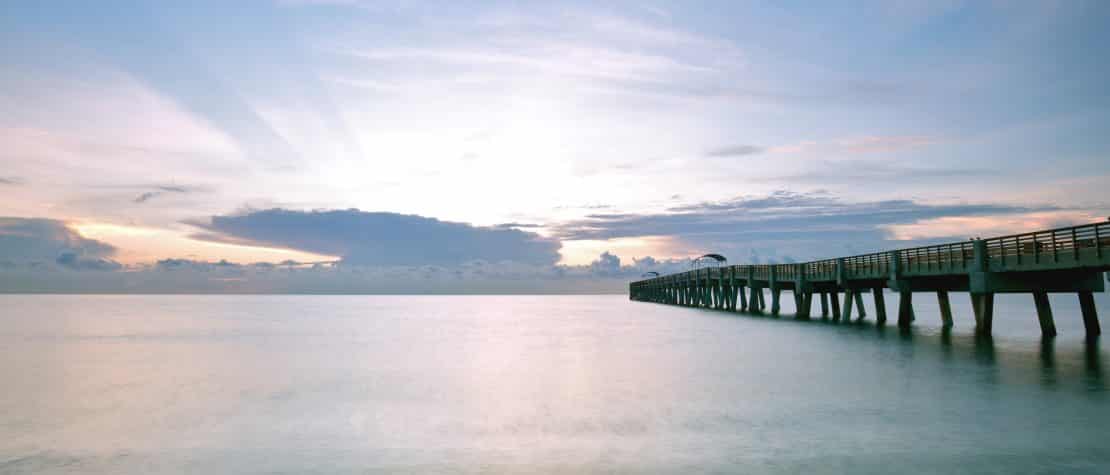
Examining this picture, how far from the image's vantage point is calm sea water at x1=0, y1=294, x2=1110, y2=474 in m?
14.7

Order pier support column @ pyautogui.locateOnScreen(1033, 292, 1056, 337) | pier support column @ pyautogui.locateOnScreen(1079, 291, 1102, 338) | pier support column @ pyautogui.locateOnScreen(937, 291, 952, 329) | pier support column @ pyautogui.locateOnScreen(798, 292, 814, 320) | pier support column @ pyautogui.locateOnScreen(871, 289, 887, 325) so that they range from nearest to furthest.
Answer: pier support column @ pyautogui.locateOnScreen(1033, 292, 1056, 337) < pier support column @ pyautogui.locateOnScreen(1079, 291, 1102, 338) < pier support column @ pyautogui.locateOnScreen(937, 291, 952, 329) < pier support column @ pyautogui.locateOnScreen(871, 289, 887, 325) < pier support column @ pyautogui.locateOnScreen(798, 292, 814, 320)

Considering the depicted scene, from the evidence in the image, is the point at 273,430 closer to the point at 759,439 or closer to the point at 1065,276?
the point at 759,439

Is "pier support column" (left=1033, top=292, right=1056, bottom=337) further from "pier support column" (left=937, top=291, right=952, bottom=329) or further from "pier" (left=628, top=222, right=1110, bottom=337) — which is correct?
"pier support column" (left=937, top=291, right=952, bottom=329)

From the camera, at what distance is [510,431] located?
59.2 ft

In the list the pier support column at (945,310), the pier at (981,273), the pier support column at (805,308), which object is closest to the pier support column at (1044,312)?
the pier at (981,273)

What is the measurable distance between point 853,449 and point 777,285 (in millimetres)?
58823

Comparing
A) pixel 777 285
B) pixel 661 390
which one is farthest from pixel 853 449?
pixel 777 285

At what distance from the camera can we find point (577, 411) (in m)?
20.7

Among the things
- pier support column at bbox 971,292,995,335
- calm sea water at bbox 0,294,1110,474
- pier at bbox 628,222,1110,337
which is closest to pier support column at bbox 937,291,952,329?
pier at bbox 628,222,1110,337

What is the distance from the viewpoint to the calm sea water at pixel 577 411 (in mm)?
14680

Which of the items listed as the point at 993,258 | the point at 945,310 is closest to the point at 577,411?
the point at 993,258

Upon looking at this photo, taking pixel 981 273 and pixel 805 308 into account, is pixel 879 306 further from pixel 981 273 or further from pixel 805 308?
pixel 981 273

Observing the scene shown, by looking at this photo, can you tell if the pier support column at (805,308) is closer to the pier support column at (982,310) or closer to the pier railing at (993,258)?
the pier railing at (993,258)

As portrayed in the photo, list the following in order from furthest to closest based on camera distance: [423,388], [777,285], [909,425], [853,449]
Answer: [777,285], [423,388], [909,425], [853,449]
